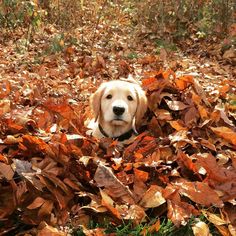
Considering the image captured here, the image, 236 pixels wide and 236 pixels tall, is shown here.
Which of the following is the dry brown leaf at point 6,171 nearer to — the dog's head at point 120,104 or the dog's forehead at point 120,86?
the dog's head at point 120,104

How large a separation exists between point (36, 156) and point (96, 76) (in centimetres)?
449

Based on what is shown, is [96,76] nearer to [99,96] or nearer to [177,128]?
[99,96]

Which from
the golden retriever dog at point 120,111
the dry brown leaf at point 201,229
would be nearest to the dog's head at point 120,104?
the golden retriever dog at point 120,111

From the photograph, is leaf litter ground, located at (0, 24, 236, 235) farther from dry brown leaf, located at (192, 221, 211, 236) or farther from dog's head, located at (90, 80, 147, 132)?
dog's head, located at (90, 80, 147, 132)

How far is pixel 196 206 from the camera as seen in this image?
3322mm

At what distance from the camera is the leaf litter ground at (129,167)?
313cm

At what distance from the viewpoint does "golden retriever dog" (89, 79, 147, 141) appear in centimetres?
452

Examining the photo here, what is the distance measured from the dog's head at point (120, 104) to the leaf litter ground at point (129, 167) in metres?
0.16

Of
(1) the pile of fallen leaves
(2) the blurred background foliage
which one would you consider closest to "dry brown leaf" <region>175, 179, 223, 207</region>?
(1) the pile of fallen leaves

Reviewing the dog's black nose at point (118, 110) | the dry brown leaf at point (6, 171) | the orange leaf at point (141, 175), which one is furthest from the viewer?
the dog's black nose at point (118, 110)

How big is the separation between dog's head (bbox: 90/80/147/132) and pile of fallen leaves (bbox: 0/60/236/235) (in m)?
0.28

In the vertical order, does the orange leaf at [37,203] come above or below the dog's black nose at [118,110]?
below

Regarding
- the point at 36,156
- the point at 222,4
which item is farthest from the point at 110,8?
the point at 36,156

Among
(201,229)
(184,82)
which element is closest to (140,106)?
(184,82)
